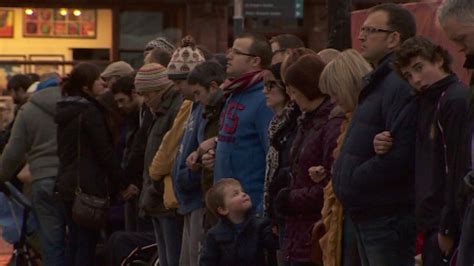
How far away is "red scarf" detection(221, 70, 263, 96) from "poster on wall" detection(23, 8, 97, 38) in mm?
16253

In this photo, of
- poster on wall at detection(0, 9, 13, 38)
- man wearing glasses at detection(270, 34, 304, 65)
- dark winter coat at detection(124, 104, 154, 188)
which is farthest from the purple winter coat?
poster on wall at detection(0, 9, 13, 38)

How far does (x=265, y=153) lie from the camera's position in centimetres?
954

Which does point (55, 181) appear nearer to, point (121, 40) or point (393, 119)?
point (393, 119)

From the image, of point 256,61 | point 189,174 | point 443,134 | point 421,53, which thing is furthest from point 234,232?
A: point 443,134

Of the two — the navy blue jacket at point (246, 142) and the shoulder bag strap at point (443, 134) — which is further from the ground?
the shoulder bag strap at point (443, 134)

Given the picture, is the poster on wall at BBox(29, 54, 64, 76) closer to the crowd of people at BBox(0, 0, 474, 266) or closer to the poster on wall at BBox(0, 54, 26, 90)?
the poster on wall at BBox(0, 54, 26, 90)

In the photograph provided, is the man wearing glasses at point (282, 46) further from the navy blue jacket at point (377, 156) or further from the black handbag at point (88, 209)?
the black handbag at point (88, 209)

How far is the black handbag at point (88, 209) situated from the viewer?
12.0m

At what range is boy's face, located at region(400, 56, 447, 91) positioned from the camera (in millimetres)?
6934

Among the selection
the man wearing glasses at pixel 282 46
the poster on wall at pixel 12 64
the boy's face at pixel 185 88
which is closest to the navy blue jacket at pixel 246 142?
the man wearing glasses at pixel 282 46

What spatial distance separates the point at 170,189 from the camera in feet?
35.6

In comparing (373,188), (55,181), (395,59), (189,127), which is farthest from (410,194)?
(55,181)

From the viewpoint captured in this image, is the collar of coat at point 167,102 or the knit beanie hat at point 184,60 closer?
the knit beanie hat at point 184,60

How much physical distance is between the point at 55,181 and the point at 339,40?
3041 millimetres
